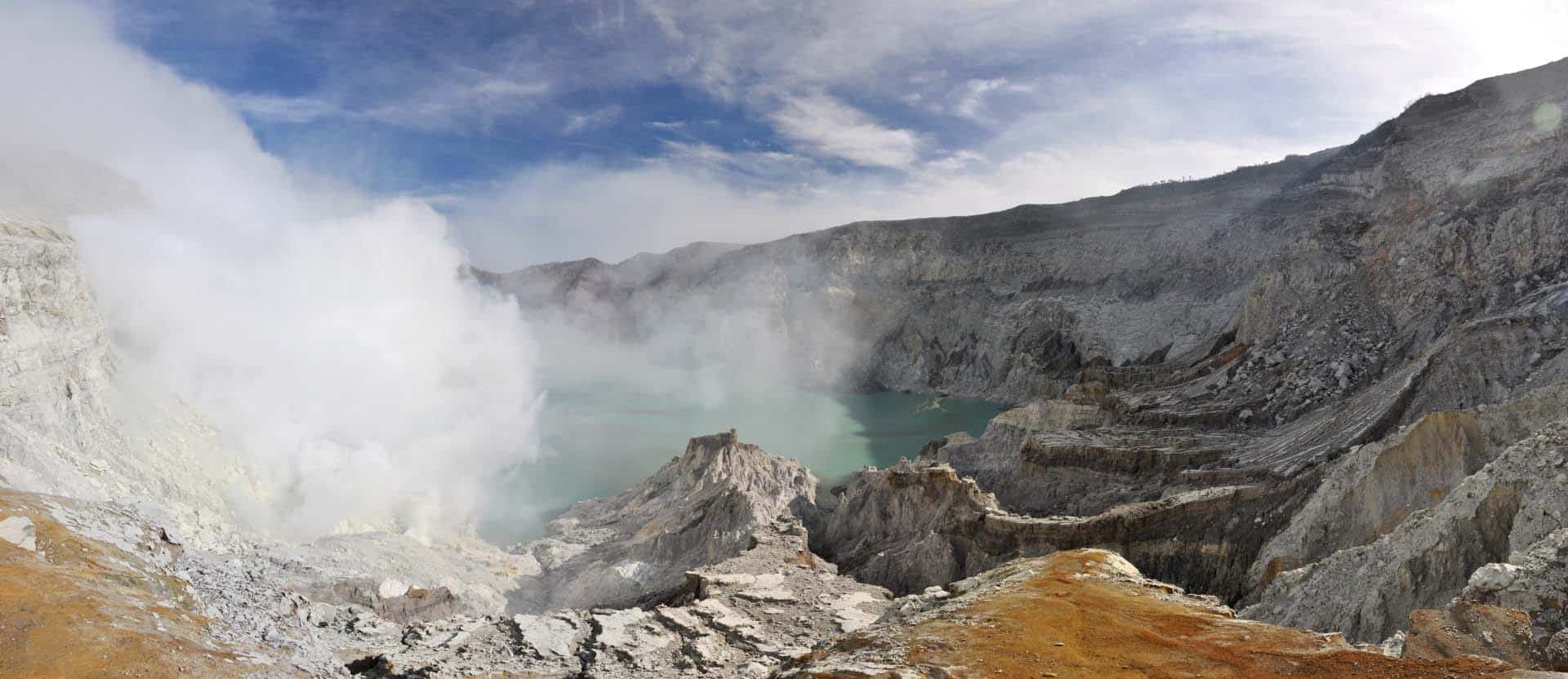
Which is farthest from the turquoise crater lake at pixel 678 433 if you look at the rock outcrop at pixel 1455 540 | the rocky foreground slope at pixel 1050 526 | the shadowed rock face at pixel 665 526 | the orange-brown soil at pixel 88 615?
the rock outcrop at pixel 1455 540

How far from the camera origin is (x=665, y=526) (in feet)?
69.8

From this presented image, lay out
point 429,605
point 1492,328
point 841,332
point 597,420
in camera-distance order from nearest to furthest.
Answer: point 429,605
point 1492,328
point 597,420
point 841,332

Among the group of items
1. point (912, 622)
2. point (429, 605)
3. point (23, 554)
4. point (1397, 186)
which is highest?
point (1397, 186)

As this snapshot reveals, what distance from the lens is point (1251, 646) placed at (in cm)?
643

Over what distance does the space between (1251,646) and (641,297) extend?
78.8m

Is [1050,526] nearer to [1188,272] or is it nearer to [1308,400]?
[1308,400]

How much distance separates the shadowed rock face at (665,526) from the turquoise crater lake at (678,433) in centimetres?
313

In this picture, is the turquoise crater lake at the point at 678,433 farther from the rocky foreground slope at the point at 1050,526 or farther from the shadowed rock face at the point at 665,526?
the rocky foreground slope at the point at 1050,526

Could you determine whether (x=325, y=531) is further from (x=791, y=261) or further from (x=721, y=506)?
(x=791, y=261)

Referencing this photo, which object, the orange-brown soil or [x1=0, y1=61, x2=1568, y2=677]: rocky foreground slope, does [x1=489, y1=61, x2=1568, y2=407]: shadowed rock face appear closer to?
[x1=0, y1=61, x2=1568, y2=677]: rocky foreground slope

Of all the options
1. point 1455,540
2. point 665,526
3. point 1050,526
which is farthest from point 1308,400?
point 665,526

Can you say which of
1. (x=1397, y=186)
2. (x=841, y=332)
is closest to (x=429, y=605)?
(x=1397, y=186)

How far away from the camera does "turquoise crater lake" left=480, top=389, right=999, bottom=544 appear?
30500mm

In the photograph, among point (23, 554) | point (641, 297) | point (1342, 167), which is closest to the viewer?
point (23, 554)
